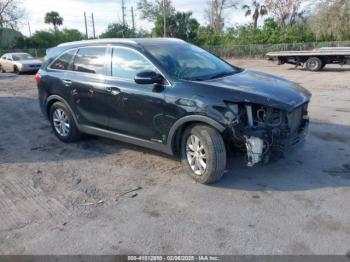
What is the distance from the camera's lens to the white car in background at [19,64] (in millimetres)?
21328

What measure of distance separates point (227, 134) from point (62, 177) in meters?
2.37

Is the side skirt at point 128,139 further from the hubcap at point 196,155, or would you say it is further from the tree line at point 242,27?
the tree line at point 242,27

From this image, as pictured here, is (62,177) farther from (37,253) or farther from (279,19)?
(279,19)

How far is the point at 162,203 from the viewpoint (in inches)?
156

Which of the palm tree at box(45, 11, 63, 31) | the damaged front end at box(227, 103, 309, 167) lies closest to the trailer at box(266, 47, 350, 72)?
the damaged front end at box(227, 103, 309, 167)

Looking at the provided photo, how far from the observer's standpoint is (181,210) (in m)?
3.78

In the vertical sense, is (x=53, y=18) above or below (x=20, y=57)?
above

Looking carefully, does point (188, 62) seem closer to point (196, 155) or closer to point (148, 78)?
point (148, 78)

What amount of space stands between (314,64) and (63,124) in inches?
591

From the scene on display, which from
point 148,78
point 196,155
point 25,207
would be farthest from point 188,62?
point 25,207

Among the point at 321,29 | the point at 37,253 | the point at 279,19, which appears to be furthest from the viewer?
the point at 279,19

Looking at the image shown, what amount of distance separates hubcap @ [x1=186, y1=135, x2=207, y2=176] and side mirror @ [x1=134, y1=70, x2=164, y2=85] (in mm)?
846

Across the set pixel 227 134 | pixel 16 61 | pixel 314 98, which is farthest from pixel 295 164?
pixel 16 61

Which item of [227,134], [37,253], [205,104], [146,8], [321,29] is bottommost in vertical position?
[37,253]
